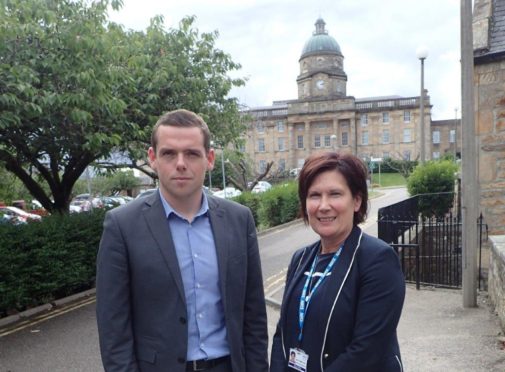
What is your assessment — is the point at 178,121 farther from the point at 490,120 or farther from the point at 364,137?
the point at 364,137

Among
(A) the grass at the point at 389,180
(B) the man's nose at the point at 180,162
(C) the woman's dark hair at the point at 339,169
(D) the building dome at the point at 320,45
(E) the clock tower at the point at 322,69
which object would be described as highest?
(D) the building dome at the point at 320,45

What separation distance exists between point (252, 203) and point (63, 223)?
1162cm

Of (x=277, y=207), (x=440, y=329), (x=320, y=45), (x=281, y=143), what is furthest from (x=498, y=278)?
(x=320, y=45)

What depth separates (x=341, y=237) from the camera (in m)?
2.05

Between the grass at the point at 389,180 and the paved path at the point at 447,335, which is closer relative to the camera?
the paved path at the point at 447,335

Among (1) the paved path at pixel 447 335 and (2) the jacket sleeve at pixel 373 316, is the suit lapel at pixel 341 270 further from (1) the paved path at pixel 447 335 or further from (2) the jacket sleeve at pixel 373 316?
(1) the paved path at pixel 447 335

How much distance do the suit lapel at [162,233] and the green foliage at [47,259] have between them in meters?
5.29

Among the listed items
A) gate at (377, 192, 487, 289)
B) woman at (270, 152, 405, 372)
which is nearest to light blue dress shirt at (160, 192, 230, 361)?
woman at (270, 152, 405, 372)

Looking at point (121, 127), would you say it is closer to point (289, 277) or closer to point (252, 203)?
point (289, 277)

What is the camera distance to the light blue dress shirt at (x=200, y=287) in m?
2.10

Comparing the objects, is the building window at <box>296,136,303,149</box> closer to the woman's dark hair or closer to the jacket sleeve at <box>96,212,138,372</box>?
the woman's dark hair

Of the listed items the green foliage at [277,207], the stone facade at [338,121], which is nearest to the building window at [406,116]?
the stone facade at [338,121]

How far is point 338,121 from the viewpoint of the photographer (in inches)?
2867

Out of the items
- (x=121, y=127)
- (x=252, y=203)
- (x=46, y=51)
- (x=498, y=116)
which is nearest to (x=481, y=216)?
(x=498, y=116)
